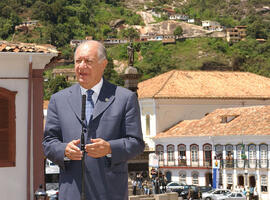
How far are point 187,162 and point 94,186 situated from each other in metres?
55.3

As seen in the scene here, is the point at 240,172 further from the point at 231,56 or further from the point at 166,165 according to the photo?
the point at 231,56

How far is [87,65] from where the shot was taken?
5.82 meters

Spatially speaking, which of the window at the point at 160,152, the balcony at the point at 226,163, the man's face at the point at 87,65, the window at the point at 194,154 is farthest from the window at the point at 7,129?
the window at the point at 160,152

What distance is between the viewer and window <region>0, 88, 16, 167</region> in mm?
14836

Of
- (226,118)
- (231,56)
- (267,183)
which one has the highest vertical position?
(231,56)

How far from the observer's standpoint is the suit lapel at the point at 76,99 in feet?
19.1

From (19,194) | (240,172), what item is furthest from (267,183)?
(19,194)

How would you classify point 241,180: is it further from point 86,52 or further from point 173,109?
point 86,52

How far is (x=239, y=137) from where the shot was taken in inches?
2147

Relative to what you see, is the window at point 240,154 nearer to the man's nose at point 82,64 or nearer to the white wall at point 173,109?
the white wall at point 173,109

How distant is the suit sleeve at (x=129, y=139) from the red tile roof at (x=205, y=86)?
196 ft

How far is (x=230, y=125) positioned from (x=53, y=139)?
170 feet

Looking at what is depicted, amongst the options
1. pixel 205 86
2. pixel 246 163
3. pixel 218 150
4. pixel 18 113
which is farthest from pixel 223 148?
pixel 18 113

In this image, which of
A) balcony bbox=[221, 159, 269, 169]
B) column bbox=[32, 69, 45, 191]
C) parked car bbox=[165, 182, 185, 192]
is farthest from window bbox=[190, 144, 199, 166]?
column bbox=[32, 69, 45, 191]
